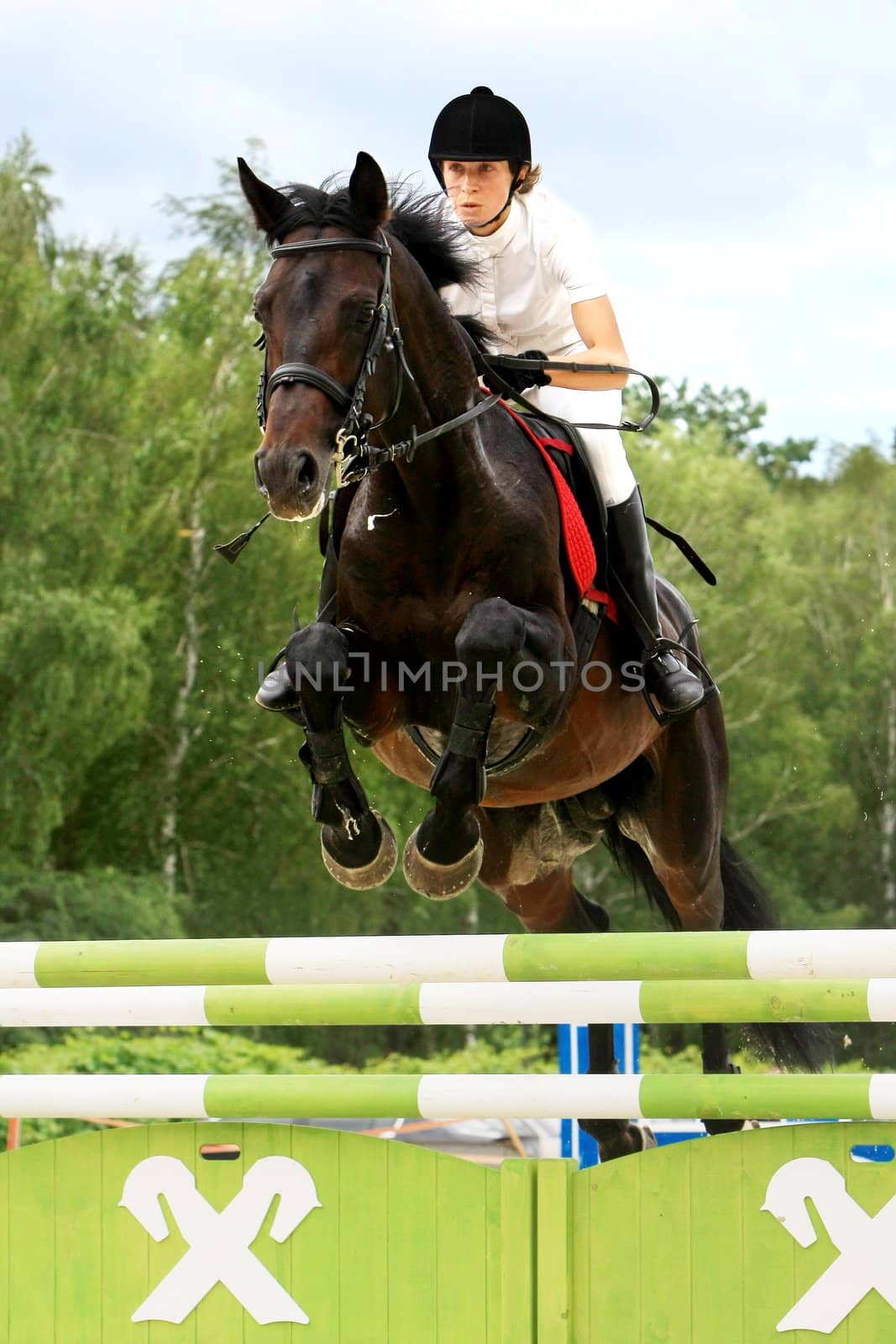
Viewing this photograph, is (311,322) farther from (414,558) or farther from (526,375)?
A: (526,375)

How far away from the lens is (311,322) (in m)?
3.31

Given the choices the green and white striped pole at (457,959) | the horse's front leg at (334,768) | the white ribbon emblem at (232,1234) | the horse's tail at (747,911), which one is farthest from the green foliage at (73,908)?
the white ribbon emblem at (232,1234)

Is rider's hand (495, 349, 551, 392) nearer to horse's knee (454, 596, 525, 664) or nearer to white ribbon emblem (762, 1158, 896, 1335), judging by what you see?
horse's knee (454, 596, 525, 664)

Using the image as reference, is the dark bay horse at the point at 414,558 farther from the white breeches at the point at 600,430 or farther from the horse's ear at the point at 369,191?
the white breeches at the point at 600,430

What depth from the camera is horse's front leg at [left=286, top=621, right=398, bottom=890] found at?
3.61 metres

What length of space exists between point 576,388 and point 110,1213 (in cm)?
220

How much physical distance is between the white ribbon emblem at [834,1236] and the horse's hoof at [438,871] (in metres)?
1.03

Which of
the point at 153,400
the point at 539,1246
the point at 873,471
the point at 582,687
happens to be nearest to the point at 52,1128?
the point at 582,687

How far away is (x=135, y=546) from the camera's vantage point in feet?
66.9

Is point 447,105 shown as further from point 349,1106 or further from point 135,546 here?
point 135,546

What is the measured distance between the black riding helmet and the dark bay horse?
21 centimetres

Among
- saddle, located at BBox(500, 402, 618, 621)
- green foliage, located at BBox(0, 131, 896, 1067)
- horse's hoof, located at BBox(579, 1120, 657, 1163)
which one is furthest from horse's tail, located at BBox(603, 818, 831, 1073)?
green foliage, located at BBox(0, 131, 896, 1067)

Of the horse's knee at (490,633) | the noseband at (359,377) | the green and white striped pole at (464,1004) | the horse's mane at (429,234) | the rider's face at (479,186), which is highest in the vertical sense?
the rider's face at (479,186)

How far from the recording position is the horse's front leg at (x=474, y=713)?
139 inches
